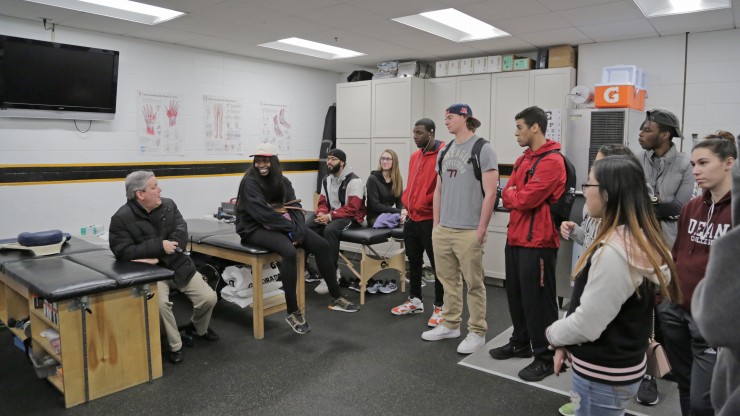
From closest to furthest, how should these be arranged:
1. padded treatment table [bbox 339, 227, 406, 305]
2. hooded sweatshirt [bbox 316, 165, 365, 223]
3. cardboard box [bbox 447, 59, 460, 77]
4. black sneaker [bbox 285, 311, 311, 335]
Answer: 1. black sneaker [bbox 285, 311, 311, 335]
2. padded treatment table [bbox 339, 227, 406, 305]
3. hooded sweatshirt [bbox 316, 165, 365, 223]
4. cardboard box [bbox 447, 59, 460, 77]

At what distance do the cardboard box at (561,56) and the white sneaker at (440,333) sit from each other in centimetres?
313

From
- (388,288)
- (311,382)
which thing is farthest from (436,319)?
(311,382)

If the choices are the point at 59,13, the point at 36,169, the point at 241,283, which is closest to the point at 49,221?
the point at 36,169

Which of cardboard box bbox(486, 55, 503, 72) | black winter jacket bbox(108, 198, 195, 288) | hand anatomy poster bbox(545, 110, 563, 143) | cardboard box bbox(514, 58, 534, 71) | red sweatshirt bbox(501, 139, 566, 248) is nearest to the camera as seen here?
red sweatshirt bbox(501, 139, 566, 248)

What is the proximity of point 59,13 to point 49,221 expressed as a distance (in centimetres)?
179

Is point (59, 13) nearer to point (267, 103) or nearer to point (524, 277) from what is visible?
point (267, 103)

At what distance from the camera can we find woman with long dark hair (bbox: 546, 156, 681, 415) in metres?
1.47

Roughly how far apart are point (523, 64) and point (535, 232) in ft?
10.2

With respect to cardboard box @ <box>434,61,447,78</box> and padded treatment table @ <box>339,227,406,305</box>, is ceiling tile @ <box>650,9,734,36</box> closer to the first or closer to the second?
cardboard box @ <box>434,61,447,78</box>

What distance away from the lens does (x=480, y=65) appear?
5707 mm

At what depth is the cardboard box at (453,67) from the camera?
19.4 ft

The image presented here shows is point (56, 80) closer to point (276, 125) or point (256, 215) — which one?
point (256, 215)

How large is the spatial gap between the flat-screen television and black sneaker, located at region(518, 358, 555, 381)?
14.0ft

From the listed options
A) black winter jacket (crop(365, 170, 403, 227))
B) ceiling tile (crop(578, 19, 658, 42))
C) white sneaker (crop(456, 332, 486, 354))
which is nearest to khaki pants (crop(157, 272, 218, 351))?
white sneaker (crop(456, 332, 486, 354))
